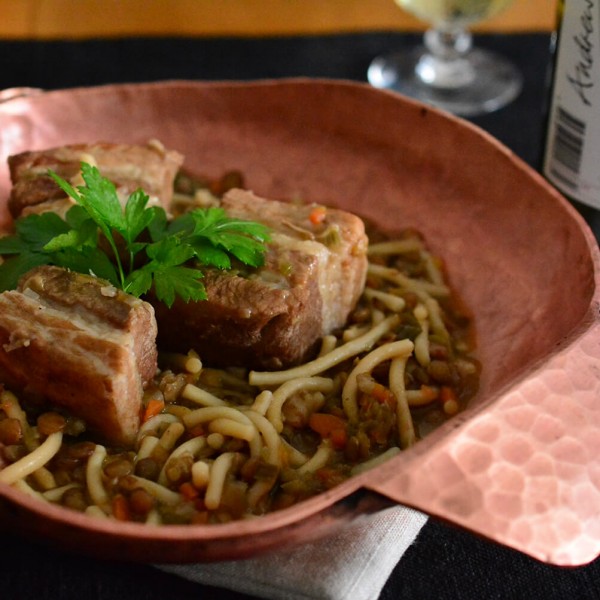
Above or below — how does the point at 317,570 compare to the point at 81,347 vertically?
below

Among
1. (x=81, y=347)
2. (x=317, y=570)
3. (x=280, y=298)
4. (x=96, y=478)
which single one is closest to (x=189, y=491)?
(x=96, y=478)

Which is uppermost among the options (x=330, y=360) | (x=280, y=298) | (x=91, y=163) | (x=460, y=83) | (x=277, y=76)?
(x=91, y=163)

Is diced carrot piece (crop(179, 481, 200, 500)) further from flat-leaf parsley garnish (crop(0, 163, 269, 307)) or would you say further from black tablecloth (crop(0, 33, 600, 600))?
flat-leaf parsley garnish (crop(0, 163, 269, 307))

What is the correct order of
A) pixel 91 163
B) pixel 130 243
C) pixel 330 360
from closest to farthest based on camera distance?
pixel 130 243, pixel 330 360, pixel 91 163

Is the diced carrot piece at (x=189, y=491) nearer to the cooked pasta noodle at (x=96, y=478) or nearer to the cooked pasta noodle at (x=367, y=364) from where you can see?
the cooked pasta noodle at (x=96, y=478)

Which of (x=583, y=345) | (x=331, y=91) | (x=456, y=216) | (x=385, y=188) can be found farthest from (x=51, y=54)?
(x=583, y=345)

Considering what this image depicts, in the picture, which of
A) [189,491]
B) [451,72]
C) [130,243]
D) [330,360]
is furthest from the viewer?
[451,72]

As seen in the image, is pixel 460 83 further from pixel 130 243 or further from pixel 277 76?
pixel 130 243

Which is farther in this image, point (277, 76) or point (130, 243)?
point (277, 76)

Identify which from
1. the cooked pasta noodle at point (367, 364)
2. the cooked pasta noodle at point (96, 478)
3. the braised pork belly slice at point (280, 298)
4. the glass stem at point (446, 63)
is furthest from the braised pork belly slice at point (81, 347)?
the glass stem at point (446, 63)
